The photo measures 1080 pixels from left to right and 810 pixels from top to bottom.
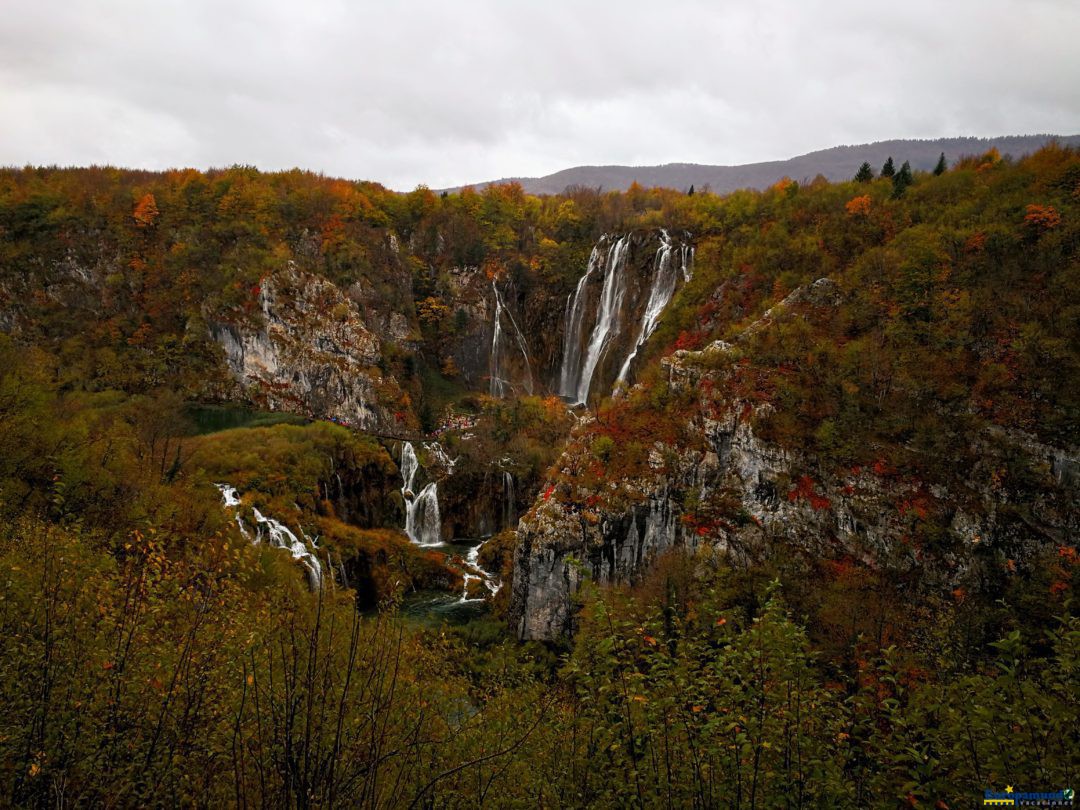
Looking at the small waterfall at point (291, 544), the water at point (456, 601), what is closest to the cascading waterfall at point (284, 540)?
the small waterfall at point (291, 544)

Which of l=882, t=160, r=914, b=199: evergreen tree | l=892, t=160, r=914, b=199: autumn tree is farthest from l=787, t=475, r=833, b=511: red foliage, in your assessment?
l=882, t=160, r=914, b=199: evergreen tree

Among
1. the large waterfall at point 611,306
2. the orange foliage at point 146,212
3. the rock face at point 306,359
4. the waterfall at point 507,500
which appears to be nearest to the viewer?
the waterfall at point 507,500

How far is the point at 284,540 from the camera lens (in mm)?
24219

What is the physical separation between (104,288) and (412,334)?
3602cm

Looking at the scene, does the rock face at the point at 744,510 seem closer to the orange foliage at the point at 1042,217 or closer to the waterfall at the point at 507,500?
the orange foliage at the point at 1042,217

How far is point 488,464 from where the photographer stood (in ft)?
128

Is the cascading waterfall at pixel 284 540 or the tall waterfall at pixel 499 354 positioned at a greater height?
A: the tall waterfall at pixel 499 354

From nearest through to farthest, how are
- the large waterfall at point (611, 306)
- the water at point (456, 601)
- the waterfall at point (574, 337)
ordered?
the water at point (456, 601), the large waterfall at point (611, 306), the waterfall at point (574, 337)

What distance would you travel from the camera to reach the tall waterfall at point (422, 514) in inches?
1412

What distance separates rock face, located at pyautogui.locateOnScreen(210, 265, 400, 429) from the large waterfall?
62.7 ft

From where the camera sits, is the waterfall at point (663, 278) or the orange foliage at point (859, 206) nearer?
the orange foliage at point (859, 206)

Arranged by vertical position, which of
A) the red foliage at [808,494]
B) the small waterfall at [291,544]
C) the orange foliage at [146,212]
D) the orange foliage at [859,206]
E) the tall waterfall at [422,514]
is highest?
the orange foliage at [146,212]

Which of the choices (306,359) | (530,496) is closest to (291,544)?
(530,496)

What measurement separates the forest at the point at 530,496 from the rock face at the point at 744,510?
0.49ft
